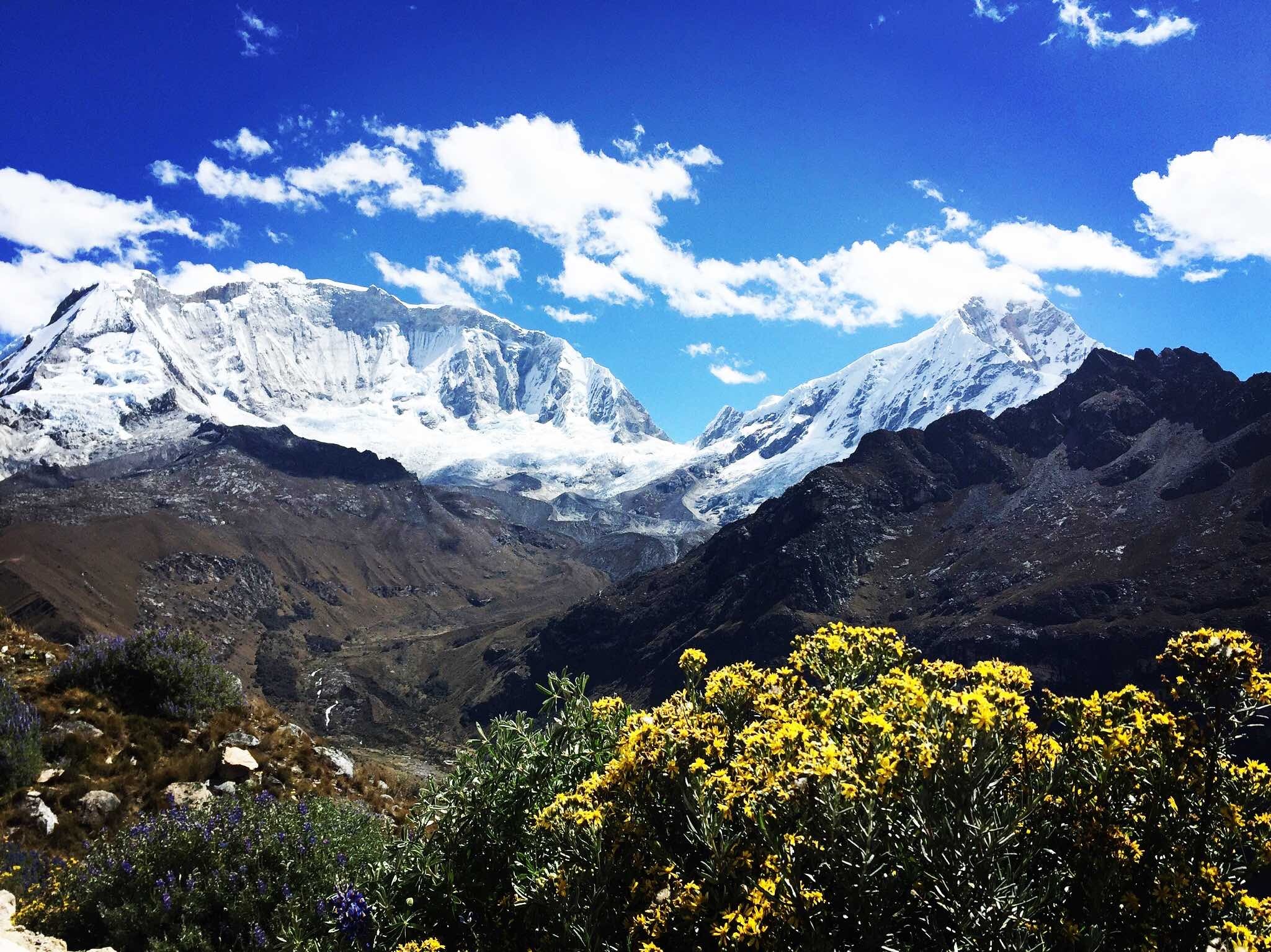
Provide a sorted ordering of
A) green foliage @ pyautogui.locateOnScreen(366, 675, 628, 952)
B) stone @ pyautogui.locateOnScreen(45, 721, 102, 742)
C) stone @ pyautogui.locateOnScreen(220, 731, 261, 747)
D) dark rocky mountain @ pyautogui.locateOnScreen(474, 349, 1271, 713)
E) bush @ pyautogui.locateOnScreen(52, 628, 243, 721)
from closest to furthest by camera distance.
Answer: green foliage @ pyautogui.locateOnScreen(366, 675, 628, 952) → stone @ pyautogui.locateOnScreen(45, 721, 102, 742) → stone @ pyautogui.locateOnScreen(220, 731, 261, 747) → bush @ pyautogui.locateOnScreen(52, 628, 243, 721) → dark rocky mountain @ pyautogui.locateOnScreen(474, 349, 1271, 713)

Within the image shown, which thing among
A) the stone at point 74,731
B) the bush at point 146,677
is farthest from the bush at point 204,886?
the bush at point 146,677

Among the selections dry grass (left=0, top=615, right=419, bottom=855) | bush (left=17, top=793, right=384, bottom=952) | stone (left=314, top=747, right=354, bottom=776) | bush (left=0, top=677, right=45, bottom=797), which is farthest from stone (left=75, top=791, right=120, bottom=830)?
stone (left=314, top=747, right=354, bottom=776)

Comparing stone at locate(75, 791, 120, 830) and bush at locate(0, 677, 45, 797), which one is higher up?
bush at locate(0, 677, 45, 797)

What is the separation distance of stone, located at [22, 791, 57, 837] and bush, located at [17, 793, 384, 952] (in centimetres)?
199

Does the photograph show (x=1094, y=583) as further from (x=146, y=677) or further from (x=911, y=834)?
(x=911, y=834)

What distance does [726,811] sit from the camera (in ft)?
16.7

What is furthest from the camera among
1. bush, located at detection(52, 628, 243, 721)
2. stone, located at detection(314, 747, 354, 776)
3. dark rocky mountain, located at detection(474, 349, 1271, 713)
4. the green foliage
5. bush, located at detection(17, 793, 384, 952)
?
dark rocky mountain, located at detection(474, 349, 1271, 713)

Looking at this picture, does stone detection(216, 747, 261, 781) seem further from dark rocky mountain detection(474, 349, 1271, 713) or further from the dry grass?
dark rocky mountain detection(474, 349, 1271, 713)

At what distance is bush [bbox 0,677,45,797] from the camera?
10367mm

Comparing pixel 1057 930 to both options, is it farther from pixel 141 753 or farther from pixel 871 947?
pixel 141 753

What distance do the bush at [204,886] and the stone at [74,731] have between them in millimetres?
3765

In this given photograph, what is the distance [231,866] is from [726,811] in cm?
655

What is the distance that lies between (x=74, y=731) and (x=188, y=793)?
2498 mm

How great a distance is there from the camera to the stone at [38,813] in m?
10.1
